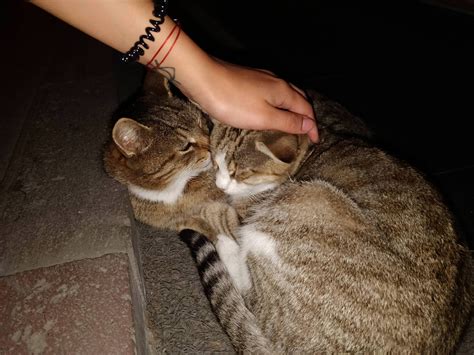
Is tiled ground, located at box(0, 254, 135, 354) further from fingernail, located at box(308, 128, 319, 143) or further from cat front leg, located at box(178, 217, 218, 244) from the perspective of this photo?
fingernail, located at box(308, 128, 319, 143)

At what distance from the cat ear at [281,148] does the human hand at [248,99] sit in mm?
76

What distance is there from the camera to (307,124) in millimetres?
2383

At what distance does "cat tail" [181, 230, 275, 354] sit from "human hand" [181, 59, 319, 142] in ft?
2.83

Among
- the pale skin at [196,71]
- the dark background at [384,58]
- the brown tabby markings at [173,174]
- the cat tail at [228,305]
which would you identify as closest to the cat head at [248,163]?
the brown tabby markings at [173,174]

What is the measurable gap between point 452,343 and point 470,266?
0.44 m

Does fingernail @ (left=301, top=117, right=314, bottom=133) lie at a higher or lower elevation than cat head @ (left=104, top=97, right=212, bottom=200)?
higher

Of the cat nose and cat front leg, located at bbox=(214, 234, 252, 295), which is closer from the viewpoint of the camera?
cat front leg, located at bbox=(214, 234, 252, 295)

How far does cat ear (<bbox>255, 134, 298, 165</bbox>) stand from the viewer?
2.33 m

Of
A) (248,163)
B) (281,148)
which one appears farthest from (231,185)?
(281,148)

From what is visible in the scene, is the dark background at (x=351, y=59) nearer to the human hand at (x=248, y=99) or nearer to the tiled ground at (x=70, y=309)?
the human hand at (x=248, y=99)

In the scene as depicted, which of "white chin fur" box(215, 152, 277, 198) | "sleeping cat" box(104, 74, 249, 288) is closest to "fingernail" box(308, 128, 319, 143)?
"white chin fur" box(215, 152, 277, 198)

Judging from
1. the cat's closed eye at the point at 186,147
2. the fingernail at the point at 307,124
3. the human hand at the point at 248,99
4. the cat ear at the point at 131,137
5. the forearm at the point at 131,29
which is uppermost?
the forearm at the point at 131,29

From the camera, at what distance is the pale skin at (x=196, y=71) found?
1.71 metres

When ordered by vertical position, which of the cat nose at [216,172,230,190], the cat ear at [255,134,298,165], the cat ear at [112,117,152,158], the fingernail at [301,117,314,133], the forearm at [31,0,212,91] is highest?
the forearm at [31,0,212,91]
